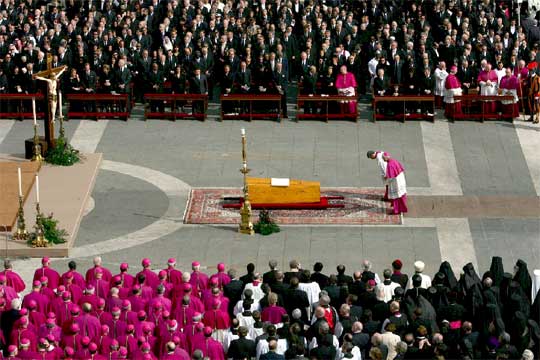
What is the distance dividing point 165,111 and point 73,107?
2964 mm

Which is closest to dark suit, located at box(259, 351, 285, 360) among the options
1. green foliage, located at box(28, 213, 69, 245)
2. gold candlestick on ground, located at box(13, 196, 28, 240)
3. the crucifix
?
green foliage, located at box(28, 213, 69, 245)

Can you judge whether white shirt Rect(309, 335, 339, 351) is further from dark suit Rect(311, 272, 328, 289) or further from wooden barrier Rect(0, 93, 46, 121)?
wooden barrier Rect(0, 93, 46, 121)

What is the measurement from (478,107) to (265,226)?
12.3m

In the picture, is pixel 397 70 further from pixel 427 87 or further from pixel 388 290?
pixel 388 290

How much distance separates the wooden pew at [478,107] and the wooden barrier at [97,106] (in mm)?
10405

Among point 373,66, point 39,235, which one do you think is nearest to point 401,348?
point 39,235

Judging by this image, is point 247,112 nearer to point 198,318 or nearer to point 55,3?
point 55,3

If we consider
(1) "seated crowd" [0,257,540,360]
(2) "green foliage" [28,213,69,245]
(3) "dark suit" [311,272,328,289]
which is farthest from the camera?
(2) "green foliage" [28,213,69,245]

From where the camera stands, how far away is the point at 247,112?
167 feet

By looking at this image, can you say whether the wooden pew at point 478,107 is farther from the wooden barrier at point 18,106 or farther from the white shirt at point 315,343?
the white shirt at point 315,343

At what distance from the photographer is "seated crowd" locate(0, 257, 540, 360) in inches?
1187

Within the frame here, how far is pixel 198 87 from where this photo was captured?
167 ft

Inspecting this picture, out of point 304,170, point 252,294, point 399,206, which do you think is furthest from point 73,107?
point 252,294

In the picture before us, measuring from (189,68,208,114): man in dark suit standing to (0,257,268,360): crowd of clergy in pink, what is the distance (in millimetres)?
16427
